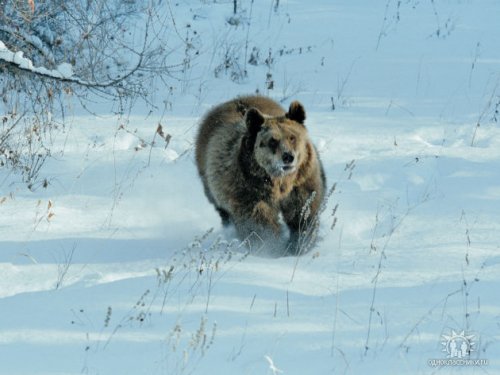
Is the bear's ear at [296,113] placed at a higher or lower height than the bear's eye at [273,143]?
higher

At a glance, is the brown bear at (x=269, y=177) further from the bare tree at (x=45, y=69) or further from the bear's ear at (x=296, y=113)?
the bare tree at (x=45, y=69)

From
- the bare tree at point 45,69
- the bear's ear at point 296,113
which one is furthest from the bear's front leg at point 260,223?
the bare tree at point 45,69

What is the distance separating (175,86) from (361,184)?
4857 millimetres

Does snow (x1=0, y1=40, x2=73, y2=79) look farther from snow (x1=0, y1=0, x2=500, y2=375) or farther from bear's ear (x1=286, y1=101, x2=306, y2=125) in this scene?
bear's ear (x1=286, y1=101, x2=306, y2=125)

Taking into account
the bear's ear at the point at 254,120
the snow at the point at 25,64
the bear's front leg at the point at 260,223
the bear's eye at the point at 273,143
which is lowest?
the bear's front leg at the point at 260,223

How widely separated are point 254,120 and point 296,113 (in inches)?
14.6

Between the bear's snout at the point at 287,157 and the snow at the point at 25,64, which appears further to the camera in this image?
the bear's snout at the point at 287,157

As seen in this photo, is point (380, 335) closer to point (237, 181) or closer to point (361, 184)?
point (237, 181)

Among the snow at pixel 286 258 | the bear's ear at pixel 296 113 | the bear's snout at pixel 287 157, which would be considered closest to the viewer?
the snow at pixel 286 258

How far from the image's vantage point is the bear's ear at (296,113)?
→ 6.15 m

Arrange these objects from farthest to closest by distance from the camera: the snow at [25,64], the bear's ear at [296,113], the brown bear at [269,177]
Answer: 1. the bear's ear at [296,113]
2. the brown bear at [269,177]
3. the snow at [25,64]

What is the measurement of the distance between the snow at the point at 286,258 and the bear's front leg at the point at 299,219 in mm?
199

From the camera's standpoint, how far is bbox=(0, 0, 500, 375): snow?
386cm

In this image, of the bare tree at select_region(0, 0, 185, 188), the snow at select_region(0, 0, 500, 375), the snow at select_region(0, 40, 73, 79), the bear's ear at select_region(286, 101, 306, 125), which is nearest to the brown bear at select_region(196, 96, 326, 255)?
the bear's ear at select_region(286, 101, 306, 125)
